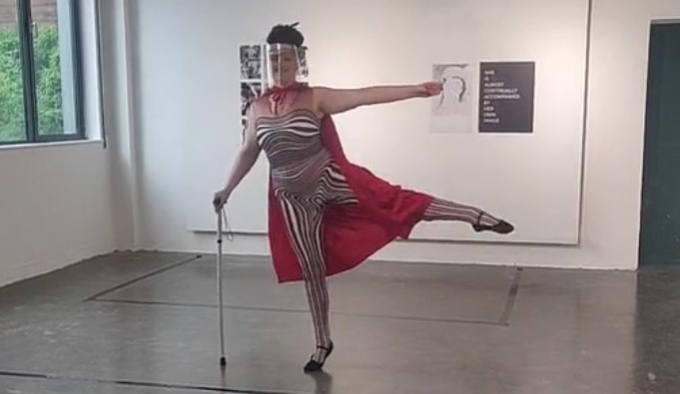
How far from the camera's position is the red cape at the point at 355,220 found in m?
3.93

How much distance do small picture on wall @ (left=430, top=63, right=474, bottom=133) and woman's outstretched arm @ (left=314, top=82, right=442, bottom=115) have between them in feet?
9.52

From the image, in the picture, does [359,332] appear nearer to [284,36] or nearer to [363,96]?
[363,96]

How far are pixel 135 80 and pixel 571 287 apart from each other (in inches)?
177

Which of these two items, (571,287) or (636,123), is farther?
(636,123)

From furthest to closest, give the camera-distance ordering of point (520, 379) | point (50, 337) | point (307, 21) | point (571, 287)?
1. point (307, 21)
2. point (571, 287)
3. point (50, 337)
4. point (520, 379)

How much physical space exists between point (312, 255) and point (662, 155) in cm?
416

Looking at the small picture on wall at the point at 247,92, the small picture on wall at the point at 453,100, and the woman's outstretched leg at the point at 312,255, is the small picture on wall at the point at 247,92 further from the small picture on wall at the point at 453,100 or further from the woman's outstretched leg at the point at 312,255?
the woman's outstretched leg at the point at 312,255

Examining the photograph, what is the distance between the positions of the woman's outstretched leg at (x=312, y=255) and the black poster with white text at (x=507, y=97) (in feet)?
10.4

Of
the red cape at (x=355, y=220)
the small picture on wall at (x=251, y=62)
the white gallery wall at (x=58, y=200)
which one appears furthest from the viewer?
the small picture on wall at (x=251, y=62)

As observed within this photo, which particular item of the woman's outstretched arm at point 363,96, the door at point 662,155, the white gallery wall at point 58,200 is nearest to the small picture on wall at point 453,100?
the door at point 662,155

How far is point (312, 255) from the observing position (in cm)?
408

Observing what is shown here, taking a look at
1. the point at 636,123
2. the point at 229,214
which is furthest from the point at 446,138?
the point at 229,214

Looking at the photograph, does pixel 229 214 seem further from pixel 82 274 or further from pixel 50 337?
pixel 50 337

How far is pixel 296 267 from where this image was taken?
4.18 meters
